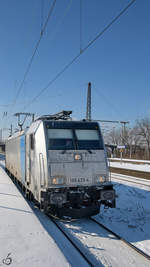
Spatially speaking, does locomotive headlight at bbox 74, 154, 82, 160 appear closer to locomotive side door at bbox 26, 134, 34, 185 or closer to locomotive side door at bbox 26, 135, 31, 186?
locomotive side door at bbox 26, 134, 34, 185

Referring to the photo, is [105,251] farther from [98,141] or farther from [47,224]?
[98,141]

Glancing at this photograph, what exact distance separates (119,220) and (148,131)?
55.9m

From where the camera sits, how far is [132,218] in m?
7.59

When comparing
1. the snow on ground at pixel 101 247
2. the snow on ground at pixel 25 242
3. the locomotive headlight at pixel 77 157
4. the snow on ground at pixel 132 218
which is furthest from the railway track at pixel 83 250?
the locomotive headlight at pixel 77 157

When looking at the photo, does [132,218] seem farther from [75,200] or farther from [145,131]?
[145,131]

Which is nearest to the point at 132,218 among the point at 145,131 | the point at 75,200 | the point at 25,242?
the point at 75,200

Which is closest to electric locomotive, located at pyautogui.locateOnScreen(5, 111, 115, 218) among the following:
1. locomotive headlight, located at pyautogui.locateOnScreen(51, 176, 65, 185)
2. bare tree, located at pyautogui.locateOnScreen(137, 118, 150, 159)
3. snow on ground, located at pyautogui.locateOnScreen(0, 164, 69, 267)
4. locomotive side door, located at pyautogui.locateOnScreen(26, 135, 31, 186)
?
locomotive headlight, located at pyautogui.locateOnScreen(51, 176, 65, 185)

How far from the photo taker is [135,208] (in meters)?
8.79

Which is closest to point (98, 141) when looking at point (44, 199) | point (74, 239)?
point (44, 199)

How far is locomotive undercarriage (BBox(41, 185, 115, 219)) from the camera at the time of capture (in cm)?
634

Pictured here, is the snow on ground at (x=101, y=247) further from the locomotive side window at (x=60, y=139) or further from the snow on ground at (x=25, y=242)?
the locomotive side window at (x=60, y=139)

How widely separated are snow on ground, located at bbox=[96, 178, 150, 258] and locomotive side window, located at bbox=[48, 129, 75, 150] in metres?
2.66

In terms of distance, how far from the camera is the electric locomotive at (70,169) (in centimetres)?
649

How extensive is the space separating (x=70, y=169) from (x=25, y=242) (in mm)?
2379
